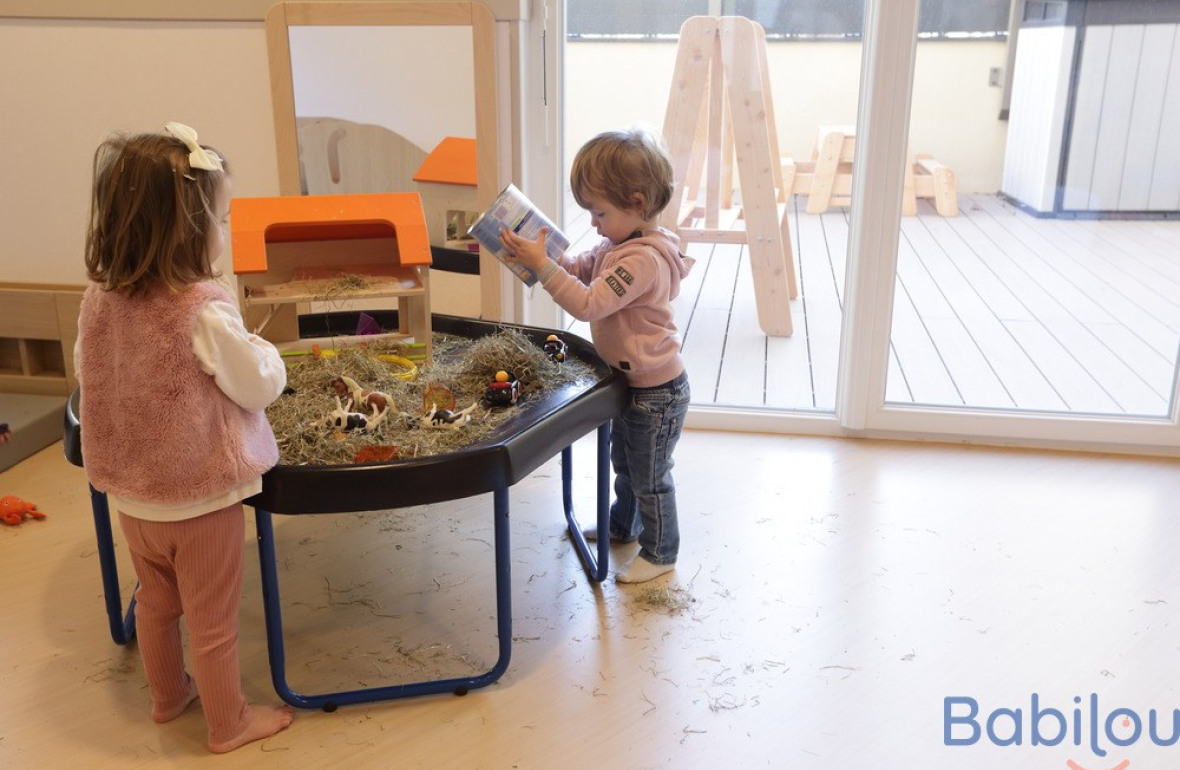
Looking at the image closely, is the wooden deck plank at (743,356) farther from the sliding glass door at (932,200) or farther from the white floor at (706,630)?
the white floor at (706,630)

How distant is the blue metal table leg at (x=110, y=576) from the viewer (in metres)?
2.06

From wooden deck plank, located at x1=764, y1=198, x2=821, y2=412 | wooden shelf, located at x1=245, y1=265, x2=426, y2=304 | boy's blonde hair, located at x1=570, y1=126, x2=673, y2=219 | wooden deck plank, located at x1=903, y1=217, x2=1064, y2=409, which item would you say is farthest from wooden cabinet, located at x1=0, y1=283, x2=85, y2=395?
wooden deck plank, located at x1=903, y1=217, x2=1064, y2=409

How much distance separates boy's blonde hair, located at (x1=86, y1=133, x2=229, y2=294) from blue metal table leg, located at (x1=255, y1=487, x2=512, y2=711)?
45 centimetres

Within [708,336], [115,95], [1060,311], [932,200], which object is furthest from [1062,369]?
[115,95]

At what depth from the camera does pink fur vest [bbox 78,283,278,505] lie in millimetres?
1632

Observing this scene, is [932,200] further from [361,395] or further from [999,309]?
[361,395]

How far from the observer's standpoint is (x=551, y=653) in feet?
7.03

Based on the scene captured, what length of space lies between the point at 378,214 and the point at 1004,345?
2.02 meters

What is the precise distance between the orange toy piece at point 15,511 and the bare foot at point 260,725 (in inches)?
45.2

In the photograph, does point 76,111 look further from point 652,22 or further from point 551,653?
point 551,653

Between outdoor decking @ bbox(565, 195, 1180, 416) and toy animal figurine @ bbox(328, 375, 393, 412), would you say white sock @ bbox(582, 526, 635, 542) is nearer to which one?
toy animal figurine @ bbox(328, 375, 393, 412)

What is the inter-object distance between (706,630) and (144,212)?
137 cm

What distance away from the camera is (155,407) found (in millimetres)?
1643

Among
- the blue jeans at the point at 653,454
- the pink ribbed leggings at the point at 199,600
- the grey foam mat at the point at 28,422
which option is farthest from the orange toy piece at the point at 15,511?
the blue jeans at the point at 653,454
